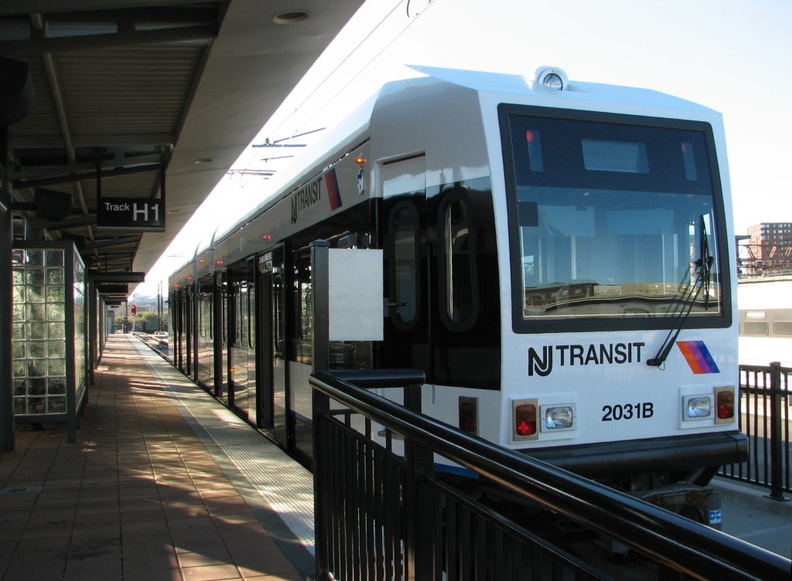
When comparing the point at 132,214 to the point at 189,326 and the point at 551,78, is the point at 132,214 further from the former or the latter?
the point at 189,326

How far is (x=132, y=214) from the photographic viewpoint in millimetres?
10875

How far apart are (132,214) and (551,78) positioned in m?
7.64

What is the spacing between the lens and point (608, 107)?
4.82m

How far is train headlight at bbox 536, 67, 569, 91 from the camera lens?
4.82 m

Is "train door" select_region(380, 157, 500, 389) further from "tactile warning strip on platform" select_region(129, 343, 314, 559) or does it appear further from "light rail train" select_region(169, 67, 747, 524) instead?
"tactile warning strip on platform" select_region(129, 343, 314, 559)

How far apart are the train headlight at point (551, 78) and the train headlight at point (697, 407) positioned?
2.11m

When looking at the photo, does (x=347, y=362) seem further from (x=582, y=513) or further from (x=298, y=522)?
(x=582, y=513)

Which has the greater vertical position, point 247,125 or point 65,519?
point 247,125

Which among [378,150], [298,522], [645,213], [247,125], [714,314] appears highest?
[247,125]

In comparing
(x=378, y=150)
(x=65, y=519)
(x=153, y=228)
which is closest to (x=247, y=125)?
(x=153, y=228)

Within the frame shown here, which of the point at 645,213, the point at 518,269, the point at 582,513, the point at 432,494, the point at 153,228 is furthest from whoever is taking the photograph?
the point at 153,228

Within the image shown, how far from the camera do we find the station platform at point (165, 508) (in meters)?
4.54

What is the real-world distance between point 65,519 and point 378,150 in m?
3.49

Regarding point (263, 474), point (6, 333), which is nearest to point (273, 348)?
point (263, 474)
